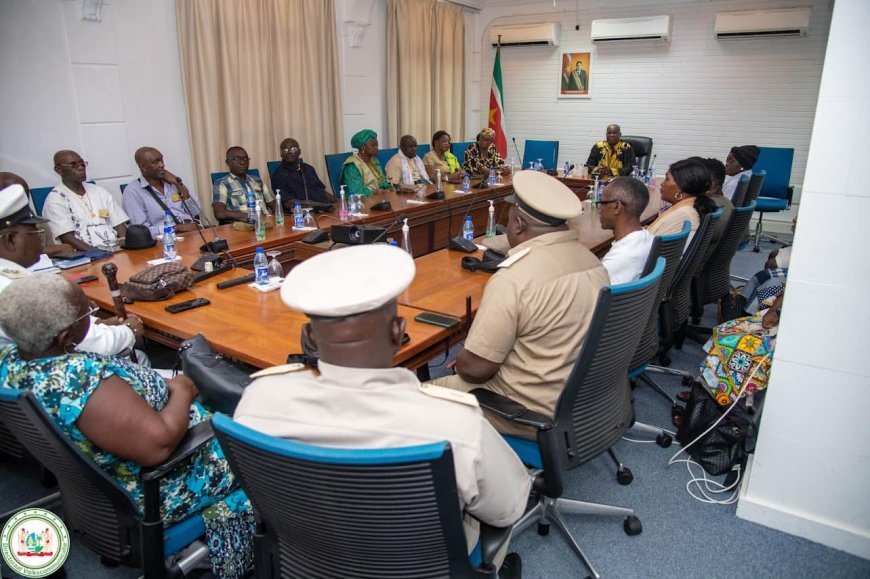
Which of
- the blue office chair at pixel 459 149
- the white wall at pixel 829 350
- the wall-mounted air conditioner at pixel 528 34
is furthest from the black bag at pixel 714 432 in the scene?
the wall-mounted air conditioner at pixel 528 34

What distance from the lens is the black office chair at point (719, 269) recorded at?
330 centimetres

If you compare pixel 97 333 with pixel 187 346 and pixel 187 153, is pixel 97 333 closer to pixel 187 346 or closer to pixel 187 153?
pixel 187 346

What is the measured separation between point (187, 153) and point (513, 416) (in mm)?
4700

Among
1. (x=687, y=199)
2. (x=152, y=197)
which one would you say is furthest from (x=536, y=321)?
(x=152, y=197)

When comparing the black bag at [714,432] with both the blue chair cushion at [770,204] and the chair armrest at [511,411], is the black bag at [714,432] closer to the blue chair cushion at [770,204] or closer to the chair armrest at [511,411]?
the chair armrest at [511,411]

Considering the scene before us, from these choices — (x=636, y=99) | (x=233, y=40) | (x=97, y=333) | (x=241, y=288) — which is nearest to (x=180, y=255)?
(x=241, y=288)

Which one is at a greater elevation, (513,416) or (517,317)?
(517,317)

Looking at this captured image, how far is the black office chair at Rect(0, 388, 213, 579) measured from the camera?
1.25 m

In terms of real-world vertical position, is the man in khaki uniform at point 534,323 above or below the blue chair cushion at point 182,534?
above

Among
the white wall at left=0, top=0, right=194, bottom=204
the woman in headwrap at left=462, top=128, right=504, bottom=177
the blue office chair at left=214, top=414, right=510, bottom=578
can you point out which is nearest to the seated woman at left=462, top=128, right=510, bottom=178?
the woman in headwrap at left=462, top=128, right=504, bottom=177

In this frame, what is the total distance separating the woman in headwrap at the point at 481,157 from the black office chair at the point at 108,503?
5.58 metres

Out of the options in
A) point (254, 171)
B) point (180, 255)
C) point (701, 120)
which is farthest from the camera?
point (701, 120)

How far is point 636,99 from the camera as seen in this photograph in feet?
25.3

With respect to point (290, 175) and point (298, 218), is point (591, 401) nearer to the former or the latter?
point (298, 218)
